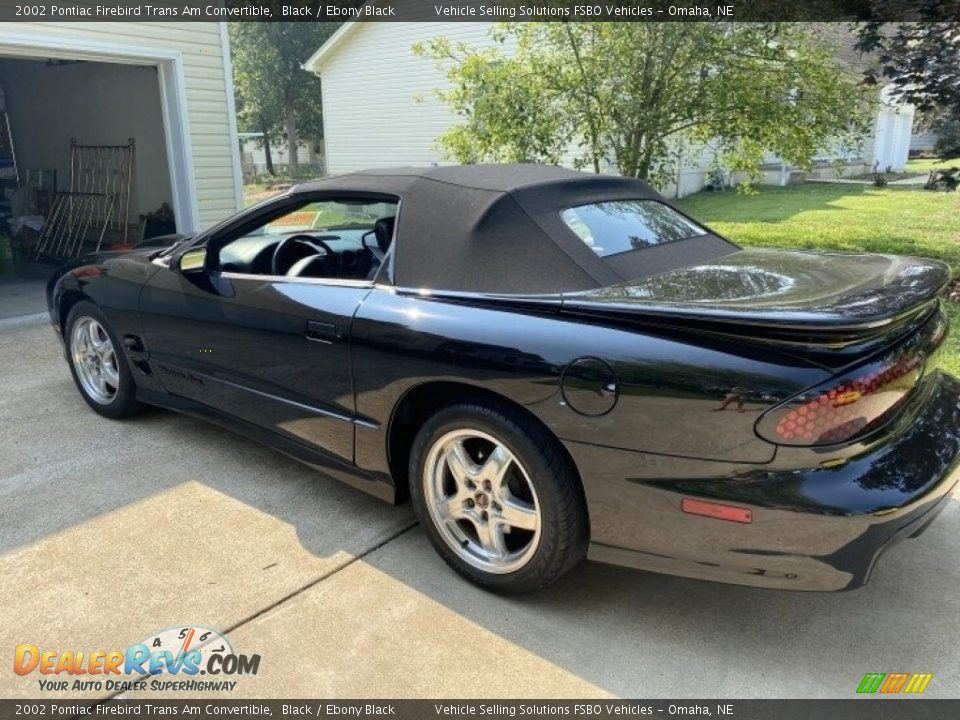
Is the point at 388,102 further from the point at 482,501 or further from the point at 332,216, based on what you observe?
the point at 482,501

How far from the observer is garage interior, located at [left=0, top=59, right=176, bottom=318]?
35.2 feet

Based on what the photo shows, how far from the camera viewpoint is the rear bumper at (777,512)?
2068 mm

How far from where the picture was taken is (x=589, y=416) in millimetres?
2309

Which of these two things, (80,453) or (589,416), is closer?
(589,416)

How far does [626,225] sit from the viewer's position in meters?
3.18

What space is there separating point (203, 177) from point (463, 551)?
24.5 ft

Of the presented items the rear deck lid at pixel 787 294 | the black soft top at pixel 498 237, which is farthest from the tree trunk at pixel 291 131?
the rear deck lid at pixel 787 294

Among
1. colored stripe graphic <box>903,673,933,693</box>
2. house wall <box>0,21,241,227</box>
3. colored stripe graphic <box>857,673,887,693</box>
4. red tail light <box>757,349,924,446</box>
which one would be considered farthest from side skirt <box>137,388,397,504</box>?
house wall <box>0,21,241,227</box>

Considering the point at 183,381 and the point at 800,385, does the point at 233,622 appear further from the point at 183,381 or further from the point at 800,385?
the point at 800,385

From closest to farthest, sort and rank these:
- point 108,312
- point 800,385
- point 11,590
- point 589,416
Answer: point 800,385 → point 589,416 → point 11,590 → point 108,312

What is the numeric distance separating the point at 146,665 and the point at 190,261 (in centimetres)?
204

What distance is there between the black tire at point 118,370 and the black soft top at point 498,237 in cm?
186

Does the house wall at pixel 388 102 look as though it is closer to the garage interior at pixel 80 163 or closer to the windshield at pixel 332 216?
the garage interior at pixel 80 163

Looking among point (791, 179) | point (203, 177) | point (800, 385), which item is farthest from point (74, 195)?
point (791, 179)
